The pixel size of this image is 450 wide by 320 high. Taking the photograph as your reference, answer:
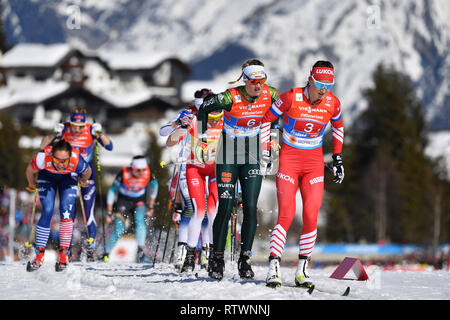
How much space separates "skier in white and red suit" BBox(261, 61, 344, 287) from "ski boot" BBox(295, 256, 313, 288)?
12mm

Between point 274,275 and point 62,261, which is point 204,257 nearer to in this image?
point 62,261

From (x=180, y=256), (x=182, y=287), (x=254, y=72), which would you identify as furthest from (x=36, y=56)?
(x=182, y=287)

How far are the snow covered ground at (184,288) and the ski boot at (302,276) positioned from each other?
0.48 ft

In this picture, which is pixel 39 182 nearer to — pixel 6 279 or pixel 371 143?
pixel 6 279

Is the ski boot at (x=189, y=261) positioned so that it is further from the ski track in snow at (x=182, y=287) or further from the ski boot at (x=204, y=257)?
the ski boot at (x=204, y=257)

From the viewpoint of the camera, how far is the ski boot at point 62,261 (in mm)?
9797

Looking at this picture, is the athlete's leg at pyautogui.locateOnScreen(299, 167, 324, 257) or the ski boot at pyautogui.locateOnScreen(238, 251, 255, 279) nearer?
the athlete's leg at pyautogui.locateOnScreen(299, 167, 324, 257)

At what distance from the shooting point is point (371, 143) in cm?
6975

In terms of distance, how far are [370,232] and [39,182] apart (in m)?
49.6

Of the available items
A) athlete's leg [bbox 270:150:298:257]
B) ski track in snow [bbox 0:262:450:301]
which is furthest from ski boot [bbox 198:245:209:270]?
athlete's leg [bbox 270:150:298:257]

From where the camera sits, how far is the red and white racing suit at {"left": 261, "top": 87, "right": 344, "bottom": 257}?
8156 millimetres

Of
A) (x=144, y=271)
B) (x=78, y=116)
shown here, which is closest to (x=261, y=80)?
(x=144, y=271)

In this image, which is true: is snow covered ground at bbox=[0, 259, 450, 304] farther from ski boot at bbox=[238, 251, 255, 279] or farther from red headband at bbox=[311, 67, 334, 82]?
red headband at bbox=[311, 67, 334, 82]

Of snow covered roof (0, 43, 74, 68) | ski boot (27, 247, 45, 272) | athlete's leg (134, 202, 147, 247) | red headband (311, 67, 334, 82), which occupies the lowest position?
ski boot (27, 247, 45, 272)
